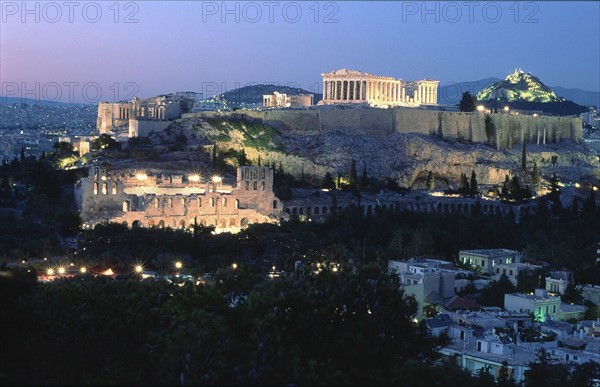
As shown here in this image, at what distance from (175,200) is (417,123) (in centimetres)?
2363

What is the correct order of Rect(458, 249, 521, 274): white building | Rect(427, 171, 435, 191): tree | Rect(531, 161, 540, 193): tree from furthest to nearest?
Rect(531, 161, 540, 193): tree → Rect(427, 171, 435, 191): tree → Rect(458, 249, 521, 274): white building

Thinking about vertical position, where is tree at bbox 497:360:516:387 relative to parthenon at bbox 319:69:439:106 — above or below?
below

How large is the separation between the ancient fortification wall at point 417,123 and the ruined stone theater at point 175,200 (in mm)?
14529

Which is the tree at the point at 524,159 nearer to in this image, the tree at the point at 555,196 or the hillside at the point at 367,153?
the hillside at the point at 367,153

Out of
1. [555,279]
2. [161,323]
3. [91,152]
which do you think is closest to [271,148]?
[91,152]

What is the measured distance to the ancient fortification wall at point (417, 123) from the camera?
53.3 m

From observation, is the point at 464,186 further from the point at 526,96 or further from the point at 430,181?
the point at 526,96

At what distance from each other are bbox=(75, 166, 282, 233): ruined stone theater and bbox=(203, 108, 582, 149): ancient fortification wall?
14529mm

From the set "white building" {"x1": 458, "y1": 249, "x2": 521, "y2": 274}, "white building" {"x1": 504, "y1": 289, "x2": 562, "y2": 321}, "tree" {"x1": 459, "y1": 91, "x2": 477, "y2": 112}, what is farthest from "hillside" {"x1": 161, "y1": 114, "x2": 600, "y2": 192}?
"white building" {"x1": 504, "y1": 289, "x2": 562, "y2": 321}

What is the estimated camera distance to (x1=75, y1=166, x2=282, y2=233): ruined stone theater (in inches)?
1341

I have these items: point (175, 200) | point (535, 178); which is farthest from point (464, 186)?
point (175, 200)

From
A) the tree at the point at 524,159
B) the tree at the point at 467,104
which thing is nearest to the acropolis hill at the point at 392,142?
the tree at the point at 524,159

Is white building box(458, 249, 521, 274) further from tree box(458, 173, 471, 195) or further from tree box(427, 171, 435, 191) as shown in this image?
tree box(427, 171, 435, 191)

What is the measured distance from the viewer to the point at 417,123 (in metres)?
56.0
